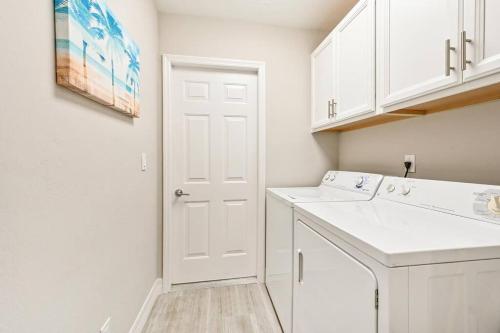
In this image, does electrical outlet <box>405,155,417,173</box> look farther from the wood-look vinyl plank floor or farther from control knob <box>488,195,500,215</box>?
the wood-look vinyl plank floor

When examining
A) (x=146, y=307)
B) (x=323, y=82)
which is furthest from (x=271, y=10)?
(x=146, y=307)

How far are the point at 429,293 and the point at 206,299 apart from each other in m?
1.79

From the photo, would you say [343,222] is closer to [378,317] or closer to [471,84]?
[378,317]

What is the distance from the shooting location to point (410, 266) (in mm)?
638

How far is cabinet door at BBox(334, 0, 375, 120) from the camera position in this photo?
1.40 meters

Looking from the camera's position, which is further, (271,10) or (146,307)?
(271,10)

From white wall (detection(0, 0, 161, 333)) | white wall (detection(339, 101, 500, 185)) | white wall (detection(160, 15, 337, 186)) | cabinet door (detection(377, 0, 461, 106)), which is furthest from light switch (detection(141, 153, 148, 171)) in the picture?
white wall (detection(339, 101, 500, 185))

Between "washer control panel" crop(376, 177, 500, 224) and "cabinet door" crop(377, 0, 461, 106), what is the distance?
1.46 feet

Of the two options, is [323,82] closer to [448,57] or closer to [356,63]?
[356,63]

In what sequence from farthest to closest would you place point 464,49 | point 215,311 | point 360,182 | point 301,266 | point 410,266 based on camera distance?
point 215,311, point 360,182, point 301,266, point 464,49, point 410,266

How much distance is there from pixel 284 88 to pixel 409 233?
5.92ft

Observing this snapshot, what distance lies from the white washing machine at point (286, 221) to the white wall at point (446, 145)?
0.24 meters

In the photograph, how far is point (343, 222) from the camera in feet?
3.07

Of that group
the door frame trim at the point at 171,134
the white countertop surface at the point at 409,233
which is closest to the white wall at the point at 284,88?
the door frame trim at the point at 171,134
